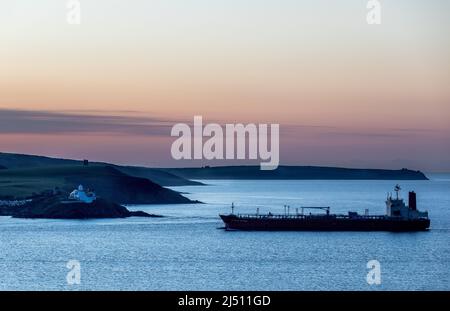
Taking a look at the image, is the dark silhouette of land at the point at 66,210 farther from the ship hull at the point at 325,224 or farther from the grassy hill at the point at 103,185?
the ship hull at the point at 325,224

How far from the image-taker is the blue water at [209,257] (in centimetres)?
4997

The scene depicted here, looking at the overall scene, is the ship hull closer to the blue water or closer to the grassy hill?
the blue water

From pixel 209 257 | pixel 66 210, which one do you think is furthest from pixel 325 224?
pixel 66 210

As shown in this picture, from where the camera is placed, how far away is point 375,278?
49.7m

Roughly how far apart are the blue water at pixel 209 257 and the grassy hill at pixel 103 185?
170ft

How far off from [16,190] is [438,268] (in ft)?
331

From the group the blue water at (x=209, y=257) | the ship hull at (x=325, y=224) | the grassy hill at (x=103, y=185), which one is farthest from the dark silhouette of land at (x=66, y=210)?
the ship hull at (x=325, y=224)

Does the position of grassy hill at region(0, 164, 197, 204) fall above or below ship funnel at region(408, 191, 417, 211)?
above

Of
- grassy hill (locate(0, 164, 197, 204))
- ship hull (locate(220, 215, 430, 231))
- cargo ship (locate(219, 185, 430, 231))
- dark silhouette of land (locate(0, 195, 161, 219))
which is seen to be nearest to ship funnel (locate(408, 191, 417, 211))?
cargo ship (locate(219, 185, 430, 231))

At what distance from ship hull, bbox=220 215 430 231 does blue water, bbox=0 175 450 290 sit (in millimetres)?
1223

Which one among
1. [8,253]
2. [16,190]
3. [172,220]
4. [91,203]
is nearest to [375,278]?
[8,253]

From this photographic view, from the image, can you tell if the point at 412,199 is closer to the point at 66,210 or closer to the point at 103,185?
the point at 66,210

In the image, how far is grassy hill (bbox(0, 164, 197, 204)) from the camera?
508ft

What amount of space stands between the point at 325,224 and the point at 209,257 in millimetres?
29202
